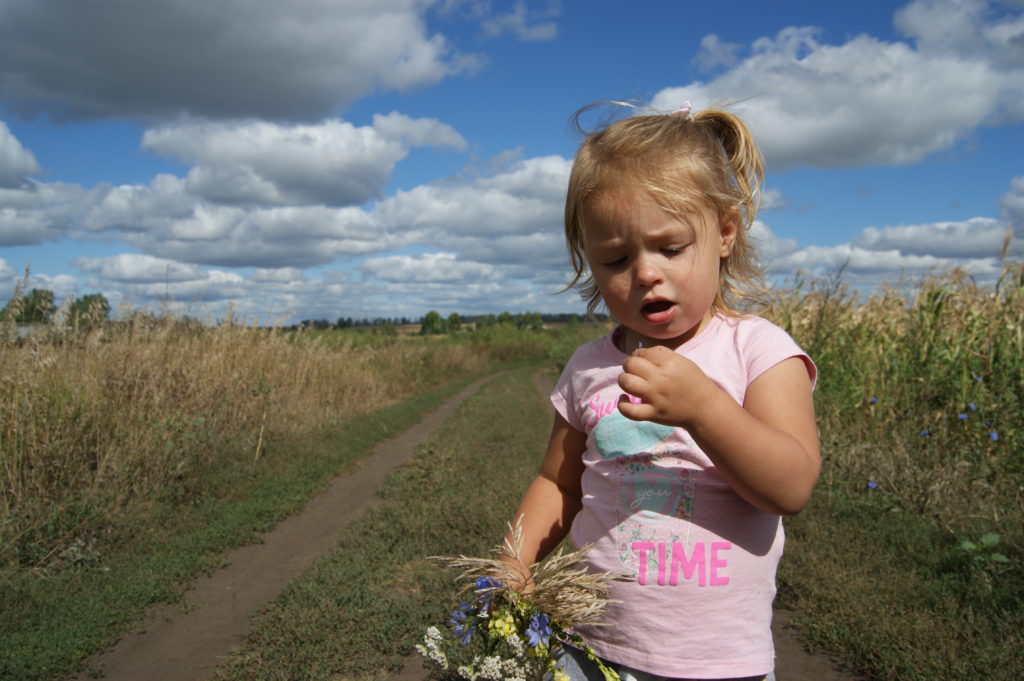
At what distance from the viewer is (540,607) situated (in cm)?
118

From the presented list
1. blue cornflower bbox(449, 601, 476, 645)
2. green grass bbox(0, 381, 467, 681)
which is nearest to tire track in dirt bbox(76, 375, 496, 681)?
green grass bbox(0, 381, 467, 681)

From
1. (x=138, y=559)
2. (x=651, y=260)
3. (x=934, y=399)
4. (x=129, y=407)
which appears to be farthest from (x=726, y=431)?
(x=129, y=407)

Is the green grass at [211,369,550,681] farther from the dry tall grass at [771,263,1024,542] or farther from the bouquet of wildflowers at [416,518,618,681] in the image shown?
the dry tall grass at [771,263,1024,542]

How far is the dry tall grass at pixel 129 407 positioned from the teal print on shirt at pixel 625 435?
17.4 feet

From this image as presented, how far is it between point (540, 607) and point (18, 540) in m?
5.53

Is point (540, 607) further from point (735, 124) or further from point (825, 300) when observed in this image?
point (825, 300)

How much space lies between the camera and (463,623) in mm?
1220

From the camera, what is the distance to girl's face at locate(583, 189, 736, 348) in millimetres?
1442

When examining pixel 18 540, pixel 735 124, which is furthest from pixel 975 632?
pixel 18 540

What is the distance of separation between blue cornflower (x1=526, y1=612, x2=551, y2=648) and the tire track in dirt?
2.80 meters

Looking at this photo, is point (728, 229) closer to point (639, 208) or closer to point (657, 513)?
point (639, 208)

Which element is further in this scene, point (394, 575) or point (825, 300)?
point (825, 300)

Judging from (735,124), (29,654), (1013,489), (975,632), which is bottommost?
(29,654)

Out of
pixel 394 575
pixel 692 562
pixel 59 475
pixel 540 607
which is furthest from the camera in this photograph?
pixel 59 475
